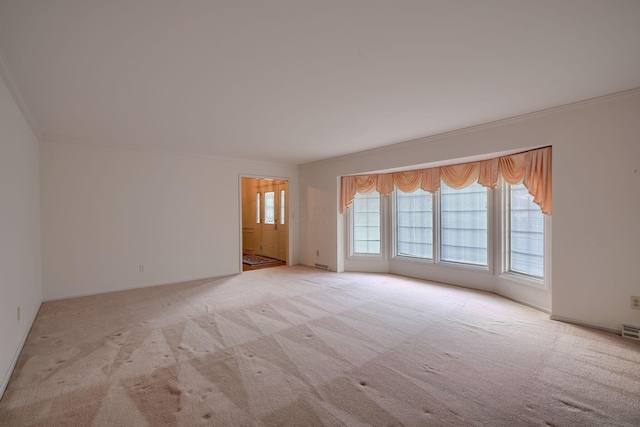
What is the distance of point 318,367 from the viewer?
2475mm

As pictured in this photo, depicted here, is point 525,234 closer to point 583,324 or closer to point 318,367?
point 583,324

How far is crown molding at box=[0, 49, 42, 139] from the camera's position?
7.39 ft

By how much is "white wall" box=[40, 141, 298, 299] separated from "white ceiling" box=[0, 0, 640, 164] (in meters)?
0.99

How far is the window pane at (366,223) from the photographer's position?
6.23 meters

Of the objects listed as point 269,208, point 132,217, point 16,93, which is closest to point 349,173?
point 269,208

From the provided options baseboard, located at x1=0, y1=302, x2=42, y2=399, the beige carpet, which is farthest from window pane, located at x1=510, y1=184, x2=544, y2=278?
baseboard, located at x1=0, y1=302, x2=42, y2=399

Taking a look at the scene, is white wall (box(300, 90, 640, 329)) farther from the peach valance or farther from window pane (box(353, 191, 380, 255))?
window pane (box(353, 191, 380, 255))

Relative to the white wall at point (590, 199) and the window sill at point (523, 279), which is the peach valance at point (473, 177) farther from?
the window sill at point (523, 279)

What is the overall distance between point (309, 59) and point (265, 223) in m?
6.79

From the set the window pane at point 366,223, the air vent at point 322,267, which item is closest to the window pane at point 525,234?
the window pane at point 366,223

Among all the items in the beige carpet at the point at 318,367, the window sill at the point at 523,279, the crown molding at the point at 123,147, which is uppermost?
the crown molding at the point at 123,147

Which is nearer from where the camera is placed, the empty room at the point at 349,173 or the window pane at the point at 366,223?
the empty room at the point at 349,173

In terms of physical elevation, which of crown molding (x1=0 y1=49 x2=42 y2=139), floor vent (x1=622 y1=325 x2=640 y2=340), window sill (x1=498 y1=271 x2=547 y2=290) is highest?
crown molding (x1=0 y1=49 x2=42 y2=139)

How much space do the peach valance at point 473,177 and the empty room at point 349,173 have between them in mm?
35
